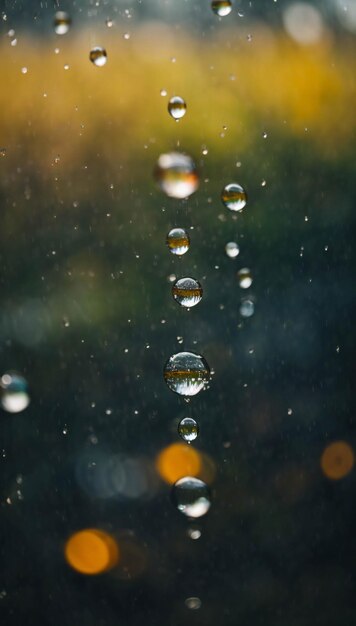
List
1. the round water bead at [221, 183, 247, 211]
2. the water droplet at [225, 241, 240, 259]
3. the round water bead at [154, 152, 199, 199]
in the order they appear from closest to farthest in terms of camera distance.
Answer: the round water bead at [154, 152, 199, 199] < the round water bead at [221, 183, 247, 211] < the water droplet at [225, 241, 240, 259]

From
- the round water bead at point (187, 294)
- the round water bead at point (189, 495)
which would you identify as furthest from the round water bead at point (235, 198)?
the round water bead at point (189, 495)

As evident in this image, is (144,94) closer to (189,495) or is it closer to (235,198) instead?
(235,198)

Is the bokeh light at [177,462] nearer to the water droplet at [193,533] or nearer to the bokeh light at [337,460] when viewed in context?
the water droplet at [193,533]

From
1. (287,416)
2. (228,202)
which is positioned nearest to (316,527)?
(287,416)

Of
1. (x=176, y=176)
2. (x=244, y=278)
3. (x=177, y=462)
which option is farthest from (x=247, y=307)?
(x=176, y=176)

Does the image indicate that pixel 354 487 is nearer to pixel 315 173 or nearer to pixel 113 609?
pixel 113 609

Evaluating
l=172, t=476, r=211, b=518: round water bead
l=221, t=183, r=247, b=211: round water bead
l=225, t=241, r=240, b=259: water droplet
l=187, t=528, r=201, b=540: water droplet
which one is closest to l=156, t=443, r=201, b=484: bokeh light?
l=187, t=528, r=201, b=540: water droplet

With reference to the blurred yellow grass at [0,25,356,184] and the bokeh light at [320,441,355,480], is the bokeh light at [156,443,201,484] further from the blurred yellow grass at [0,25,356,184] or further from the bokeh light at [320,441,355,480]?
the blurred yellow grass at [0,25,356,184]
